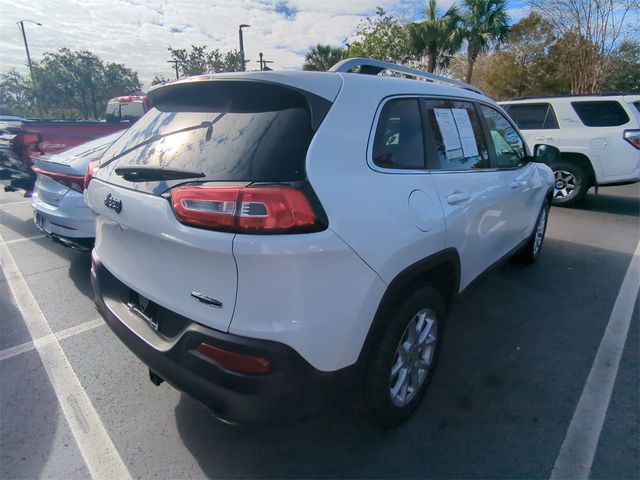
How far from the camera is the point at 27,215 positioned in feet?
21.8

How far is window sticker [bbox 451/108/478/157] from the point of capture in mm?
2666

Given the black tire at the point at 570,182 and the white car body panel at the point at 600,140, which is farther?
the black tire at the point at 570,182

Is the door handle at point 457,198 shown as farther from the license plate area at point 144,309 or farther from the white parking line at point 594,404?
the license plate area at point 144,309

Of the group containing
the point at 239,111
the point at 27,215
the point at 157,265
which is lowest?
the point at 27,215

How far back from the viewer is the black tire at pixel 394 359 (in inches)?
74.7

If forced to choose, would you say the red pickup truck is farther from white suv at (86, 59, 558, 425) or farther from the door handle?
the door handle

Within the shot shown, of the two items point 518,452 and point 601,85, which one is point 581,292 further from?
point 601,85

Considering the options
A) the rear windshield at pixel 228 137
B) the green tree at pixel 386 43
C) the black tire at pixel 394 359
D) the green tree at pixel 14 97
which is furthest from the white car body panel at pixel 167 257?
the green tree at pixel 14 97

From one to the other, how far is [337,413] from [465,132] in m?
2.04

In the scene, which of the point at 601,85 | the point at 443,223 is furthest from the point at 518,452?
the point at 601,85

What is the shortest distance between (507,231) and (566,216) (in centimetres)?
466

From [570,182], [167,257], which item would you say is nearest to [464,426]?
[167,257]

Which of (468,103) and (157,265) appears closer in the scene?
(157,265)

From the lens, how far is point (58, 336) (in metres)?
3.11
